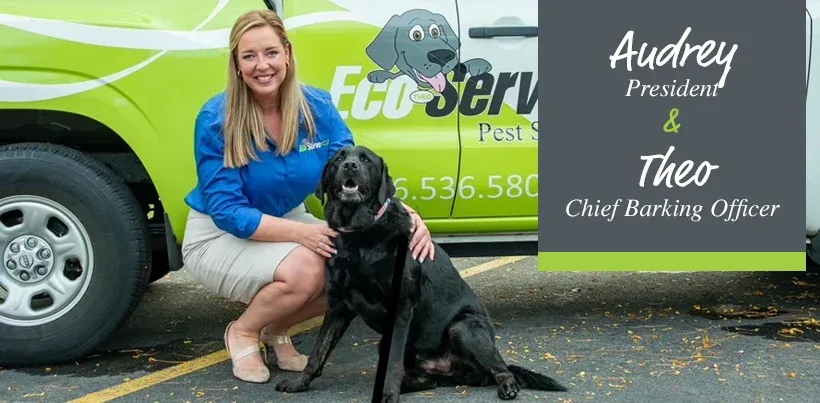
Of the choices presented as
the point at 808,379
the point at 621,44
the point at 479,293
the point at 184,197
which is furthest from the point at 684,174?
the point at 184,197

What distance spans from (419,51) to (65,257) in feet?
5.60

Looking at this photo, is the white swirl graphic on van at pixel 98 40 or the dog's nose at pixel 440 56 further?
A: the dog's nose at pixel 440 56

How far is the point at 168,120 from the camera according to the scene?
3.72 metres

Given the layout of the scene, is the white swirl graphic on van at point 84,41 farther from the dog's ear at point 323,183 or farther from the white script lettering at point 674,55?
the white script lettering at point 674,55

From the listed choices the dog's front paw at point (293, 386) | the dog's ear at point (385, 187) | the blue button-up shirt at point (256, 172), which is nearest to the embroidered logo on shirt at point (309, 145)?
the blue button-up shirt at point (256, 172)

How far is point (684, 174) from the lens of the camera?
394 cm

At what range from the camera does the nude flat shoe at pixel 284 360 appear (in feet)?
12.4

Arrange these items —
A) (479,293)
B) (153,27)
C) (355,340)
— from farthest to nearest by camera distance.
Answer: (479,293) < (355,340) < (153,27)

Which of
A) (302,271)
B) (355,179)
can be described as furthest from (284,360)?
(355,179)

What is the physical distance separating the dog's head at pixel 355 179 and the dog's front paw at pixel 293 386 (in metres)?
0.69

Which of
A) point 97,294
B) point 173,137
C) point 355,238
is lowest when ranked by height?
point 97,294

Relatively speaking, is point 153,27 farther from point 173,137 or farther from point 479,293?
point 479,293

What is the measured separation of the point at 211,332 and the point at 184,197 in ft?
3.07

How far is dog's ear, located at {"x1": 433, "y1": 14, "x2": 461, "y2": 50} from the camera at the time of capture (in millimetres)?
3916
